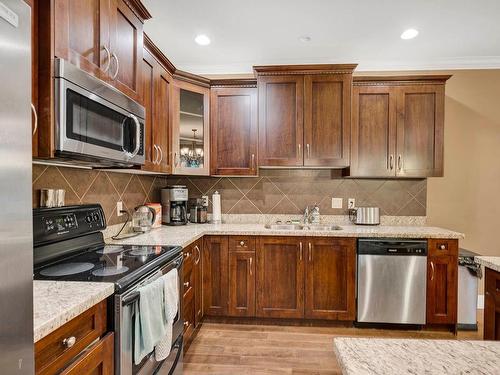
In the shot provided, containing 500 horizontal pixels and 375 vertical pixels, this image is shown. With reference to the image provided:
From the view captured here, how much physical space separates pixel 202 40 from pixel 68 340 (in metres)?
2.77

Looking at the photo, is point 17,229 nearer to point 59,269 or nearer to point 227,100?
point 59,269

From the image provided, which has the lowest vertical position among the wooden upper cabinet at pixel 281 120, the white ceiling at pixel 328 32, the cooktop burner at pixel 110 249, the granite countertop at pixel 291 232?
the granite countertop at pixel 291 232

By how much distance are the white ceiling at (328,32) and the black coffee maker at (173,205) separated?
4.83 feet

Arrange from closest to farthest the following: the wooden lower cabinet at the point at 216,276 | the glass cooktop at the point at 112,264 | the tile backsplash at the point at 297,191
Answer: the glass cooktop at the point at 112,264
the wooden lower cabinet at the point at 216,276
the tile backsplash at the point at 297,191

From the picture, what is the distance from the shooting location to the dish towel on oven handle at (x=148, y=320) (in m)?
1.39


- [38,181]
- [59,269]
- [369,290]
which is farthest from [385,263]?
[38,181]

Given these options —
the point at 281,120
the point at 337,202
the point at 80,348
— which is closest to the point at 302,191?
the point at 337,202

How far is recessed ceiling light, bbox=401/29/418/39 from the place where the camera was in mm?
2759

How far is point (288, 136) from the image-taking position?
10.3 feet

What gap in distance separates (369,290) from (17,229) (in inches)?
110

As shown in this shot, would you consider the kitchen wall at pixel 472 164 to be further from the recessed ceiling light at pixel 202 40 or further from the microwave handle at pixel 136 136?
the microwave handle at pixel 136 136

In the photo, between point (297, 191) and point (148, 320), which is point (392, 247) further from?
point (148, 320)

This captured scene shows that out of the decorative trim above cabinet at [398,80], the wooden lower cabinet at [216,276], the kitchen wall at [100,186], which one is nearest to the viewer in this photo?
the kitchen wall at [100,186]

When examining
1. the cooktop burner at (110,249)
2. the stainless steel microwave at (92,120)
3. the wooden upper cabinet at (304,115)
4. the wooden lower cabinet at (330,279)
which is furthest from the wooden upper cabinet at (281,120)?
the cooktop burner at (110,249)
